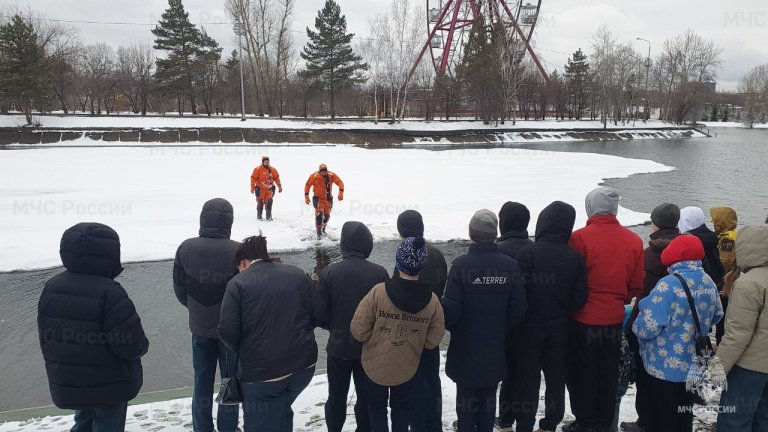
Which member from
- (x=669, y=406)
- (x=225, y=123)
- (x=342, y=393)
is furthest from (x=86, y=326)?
(x=225, y=123)

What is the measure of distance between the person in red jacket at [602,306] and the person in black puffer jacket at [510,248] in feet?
1.37

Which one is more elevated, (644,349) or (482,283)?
(482,283)

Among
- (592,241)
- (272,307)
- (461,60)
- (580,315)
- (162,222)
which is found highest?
(461,60)

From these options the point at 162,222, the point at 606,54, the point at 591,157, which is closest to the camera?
the point at 162,222

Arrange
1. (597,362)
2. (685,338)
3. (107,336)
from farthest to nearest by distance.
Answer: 1. (597,362)
2. (685,338)
3. (107,336)

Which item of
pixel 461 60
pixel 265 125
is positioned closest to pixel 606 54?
pixel 461 60

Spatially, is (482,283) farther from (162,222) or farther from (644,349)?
(162,222)

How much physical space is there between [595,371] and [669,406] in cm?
49

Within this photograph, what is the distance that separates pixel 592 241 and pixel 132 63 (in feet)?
220

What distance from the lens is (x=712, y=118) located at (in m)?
88.7

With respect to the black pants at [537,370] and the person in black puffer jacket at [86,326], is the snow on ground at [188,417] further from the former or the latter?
the person in black puffer jacket at [86,326]

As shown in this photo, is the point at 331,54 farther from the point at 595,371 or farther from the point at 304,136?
the point at 595,371

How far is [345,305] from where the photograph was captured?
3.31 metres

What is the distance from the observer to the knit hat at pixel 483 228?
335cm
